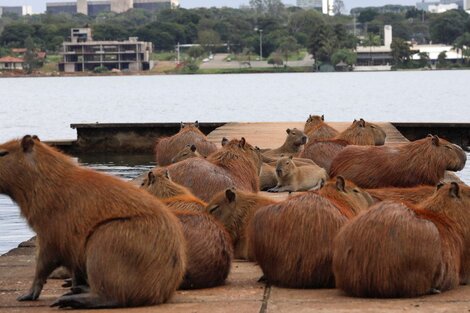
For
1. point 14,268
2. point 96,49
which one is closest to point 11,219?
point 14,268

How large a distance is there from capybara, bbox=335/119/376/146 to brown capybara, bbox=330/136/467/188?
3738 mm

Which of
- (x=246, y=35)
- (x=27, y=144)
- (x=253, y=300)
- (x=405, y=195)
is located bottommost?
(x=253, y=300)

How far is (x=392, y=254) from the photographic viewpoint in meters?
7.08

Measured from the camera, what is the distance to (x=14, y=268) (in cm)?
899

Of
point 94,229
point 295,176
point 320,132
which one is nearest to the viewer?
point 94,229

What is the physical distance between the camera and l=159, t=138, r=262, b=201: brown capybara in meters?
10.4

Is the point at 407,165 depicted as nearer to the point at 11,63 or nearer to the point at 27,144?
the point at 27,144

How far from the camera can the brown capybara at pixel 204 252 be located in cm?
771

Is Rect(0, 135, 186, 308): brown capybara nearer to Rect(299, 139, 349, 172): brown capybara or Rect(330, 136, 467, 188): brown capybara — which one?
Rect(330, 136, 467, 188): brown capybara

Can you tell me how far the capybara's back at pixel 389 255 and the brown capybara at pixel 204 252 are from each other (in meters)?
0.89

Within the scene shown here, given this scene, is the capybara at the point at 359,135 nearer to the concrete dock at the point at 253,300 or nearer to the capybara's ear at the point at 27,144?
the concrete dock at the point at 253,300

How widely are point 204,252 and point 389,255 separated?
4.11 ft

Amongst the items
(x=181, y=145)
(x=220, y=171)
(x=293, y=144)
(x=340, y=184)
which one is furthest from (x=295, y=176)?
(x=340, y=184)

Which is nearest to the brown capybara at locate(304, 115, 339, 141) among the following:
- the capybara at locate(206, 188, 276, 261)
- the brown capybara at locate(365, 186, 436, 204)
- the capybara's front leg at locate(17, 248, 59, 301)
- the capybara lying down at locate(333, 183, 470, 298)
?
the brown capybara at locate(365, 186, 436, 204)
